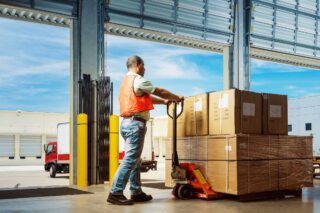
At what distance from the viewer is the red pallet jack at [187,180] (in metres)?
6.12

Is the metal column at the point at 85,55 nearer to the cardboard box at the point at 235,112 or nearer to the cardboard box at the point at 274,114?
the cardboard box at the point at 235,112

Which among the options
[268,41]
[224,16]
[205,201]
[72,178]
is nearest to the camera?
[205,201]

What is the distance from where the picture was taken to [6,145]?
1309 inches

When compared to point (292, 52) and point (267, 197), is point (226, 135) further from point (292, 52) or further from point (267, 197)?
point (292, 52)

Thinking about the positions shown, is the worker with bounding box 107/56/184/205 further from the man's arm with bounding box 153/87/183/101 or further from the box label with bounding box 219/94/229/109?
the box label with bounding box 219/94/229/109

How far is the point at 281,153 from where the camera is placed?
6.43m

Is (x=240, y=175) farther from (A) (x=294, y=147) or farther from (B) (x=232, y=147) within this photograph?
(A) (x=294, y=147)

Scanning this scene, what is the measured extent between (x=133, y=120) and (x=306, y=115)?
1363 inches

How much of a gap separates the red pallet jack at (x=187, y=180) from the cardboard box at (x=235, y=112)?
1.86 ft

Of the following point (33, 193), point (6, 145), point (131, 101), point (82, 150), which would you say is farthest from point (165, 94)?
point (6, 145)

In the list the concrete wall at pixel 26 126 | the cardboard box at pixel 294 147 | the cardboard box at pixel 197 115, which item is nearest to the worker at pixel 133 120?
the cardboard box at pixel 197 115

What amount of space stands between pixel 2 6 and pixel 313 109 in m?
32.9

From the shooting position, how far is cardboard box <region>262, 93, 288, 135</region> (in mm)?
6525

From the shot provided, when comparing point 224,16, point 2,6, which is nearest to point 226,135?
point 2,6
